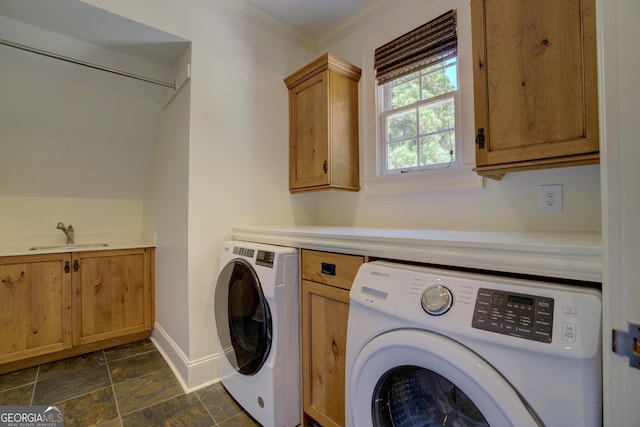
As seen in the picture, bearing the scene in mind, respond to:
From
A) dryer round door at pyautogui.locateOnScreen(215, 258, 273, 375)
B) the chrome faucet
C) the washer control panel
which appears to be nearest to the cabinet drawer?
dryer round door at pyautogui.locateOnScreen(215, 258, 273, 375)

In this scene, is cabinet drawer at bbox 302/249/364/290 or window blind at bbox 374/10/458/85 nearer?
cabinet drawer at bbox 302/249/364/290

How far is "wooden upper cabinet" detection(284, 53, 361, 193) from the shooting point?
2.03 m

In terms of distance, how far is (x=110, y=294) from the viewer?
2.29 metres

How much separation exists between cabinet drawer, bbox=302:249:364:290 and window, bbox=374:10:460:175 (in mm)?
997

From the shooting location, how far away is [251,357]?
1514 mm

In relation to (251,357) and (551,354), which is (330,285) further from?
(551,354)

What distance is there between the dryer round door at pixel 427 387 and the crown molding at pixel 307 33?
2.19m

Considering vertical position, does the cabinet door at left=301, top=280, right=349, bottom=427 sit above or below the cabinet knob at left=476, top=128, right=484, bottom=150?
below

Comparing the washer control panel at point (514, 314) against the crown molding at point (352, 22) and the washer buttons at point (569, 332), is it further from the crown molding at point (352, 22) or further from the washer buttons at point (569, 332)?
the crown molding at point (352, 22)

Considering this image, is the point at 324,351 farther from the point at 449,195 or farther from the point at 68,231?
the point at 68,231

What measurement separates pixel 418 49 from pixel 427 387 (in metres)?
1.88

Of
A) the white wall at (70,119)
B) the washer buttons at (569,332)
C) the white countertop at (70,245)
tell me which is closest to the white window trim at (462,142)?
the washer buttons at (569,332)

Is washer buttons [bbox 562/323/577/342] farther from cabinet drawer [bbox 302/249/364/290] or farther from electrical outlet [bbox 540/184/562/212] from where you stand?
electrical outlet [bbox 540/184/562/212]

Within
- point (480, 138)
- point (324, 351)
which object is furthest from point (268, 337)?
point (480, 138)
